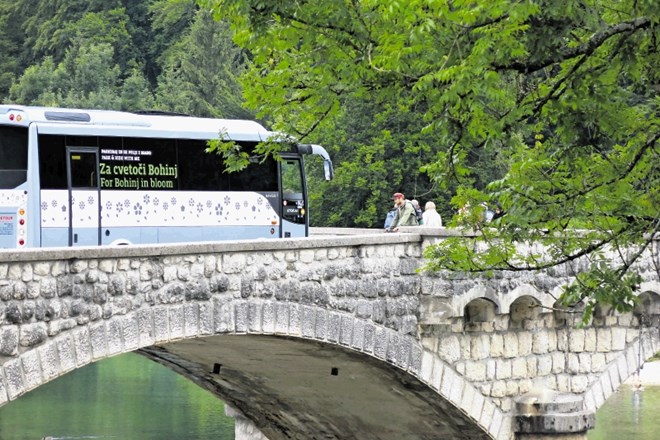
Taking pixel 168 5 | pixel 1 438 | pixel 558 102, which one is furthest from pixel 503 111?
pixel 168 5

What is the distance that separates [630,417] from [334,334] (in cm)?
1895

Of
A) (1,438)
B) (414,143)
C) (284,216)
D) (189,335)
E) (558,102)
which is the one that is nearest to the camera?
(558,102)

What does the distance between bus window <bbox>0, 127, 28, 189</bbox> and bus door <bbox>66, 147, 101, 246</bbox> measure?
2.17 feet

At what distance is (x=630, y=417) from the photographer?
3409 centimetres

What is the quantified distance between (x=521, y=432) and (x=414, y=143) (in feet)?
64.0

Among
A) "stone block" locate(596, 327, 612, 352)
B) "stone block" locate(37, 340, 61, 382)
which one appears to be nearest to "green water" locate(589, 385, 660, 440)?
"stone block" locate(596, 327, 612, 352)

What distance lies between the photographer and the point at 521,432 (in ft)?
65.0

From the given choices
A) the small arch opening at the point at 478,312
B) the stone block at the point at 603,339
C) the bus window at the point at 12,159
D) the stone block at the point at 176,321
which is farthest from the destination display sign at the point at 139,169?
the stone block at the point at 603,339

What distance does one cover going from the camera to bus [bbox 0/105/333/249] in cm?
1997

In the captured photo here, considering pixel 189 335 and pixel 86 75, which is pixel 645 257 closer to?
pixel 189 335

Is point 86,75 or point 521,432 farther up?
point 86,75

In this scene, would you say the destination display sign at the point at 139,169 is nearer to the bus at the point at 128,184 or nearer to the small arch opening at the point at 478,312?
the bus at the point at 128,184

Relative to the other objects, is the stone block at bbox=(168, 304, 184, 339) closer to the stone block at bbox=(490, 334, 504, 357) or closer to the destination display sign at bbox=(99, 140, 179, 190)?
the stone block at bbox=(490, 334, 504, 357)

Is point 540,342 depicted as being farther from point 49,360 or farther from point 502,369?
point 49,360
